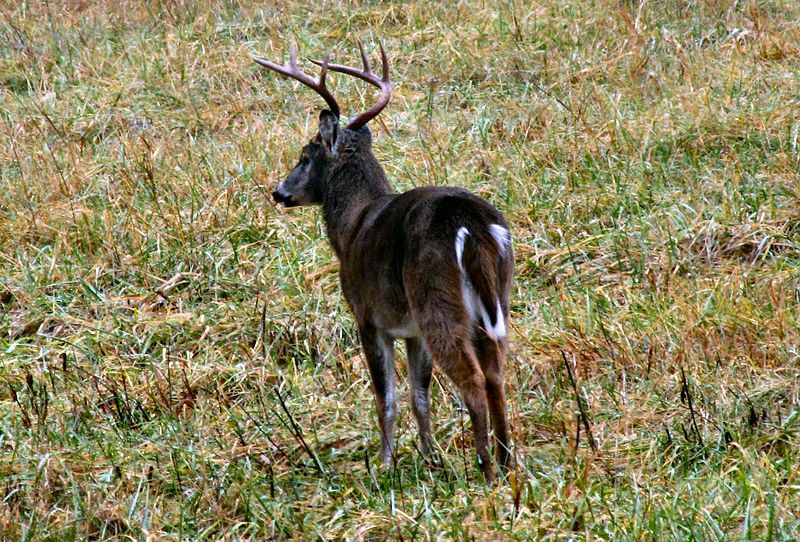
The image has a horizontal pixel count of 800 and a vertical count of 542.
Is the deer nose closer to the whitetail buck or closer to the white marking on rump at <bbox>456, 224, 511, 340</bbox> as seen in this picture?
the whitetail buck

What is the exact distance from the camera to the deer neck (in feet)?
19.6

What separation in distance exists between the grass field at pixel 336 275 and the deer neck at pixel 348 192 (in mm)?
656

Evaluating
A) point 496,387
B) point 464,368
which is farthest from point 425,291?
point 496,387

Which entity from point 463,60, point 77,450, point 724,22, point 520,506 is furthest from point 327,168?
point 724,22

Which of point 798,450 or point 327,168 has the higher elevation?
point 327,168

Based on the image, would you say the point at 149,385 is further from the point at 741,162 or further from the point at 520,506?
the point at 741,162

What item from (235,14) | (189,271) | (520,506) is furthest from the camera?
(235,14)

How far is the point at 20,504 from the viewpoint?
4906 millimetres

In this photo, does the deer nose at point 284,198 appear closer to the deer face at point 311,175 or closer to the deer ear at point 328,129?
the deer face at point 311,175

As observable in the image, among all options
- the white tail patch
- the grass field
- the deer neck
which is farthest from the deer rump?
the deer neck

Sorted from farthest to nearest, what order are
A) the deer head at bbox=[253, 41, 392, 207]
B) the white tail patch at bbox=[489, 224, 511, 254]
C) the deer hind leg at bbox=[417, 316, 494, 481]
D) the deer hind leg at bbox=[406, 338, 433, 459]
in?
the deer head at bbox=[253, 41, 392, 207]
the deer hind leg at bbox=[406, 338, 433, 459]
the white tail patch at bbox=[489, 224, 511, 254]
the deer hind leg at bbox=[417, 316, 494, 481]

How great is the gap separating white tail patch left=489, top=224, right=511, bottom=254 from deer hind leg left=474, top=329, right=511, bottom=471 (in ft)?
1.10

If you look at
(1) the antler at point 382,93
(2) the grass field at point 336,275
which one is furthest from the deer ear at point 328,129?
(2) the grass field at point 336,275

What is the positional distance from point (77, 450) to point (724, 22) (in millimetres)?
6343
